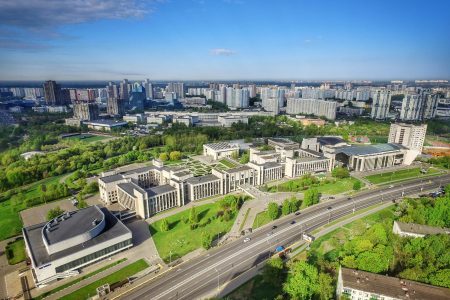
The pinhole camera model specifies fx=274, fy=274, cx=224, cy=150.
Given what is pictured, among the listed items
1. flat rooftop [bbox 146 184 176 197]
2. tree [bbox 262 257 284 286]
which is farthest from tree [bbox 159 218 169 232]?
tree [bbox 262 257 284 286]

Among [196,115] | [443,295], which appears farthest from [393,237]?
[196,115]

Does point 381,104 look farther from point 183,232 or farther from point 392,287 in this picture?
point 183,232

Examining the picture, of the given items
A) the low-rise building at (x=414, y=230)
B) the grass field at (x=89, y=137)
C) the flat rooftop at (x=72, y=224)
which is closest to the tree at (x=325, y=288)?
the low-rise building at (x=414, y=230)

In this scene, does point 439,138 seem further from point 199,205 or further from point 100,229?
point 100,229

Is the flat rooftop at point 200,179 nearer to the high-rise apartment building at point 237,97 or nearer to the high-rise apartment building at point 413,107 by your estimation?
the high-rise apartment building at point 413,107

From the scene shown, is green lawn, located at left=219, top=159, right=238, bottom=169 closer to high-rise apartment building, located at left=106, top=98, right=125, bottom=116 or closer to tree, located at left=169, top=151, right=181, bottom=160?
tree, located at left=169, top=151, right=181, bottom=160

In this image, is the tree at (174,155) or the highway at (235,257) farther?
the tree at (174,155)
